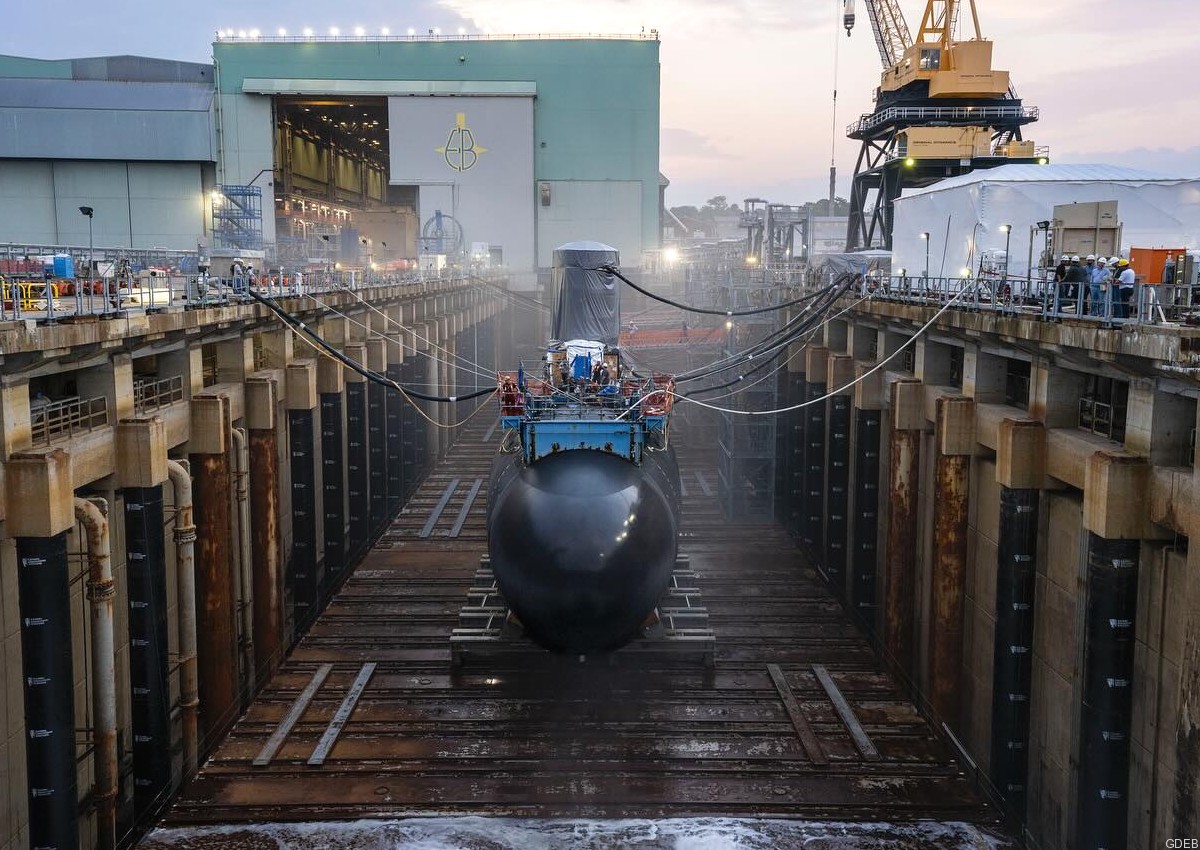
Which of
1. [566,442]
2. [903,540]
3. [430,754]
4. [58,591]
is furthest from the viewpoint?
[903,540]

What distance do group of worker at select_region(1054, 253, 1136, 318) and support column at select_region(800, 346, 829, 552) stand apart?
52.2 feet

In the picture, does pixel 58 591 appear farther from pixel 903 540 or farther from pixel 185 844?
pixel 903 540

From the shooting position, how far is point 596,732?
70.7 feet

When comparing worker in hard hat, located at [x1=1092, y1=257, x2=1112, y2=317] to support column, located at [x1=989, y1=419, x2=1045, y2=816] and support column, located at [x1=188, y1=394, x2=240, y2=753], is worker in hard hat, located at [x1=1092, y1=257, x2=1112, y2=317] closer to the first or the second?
support column, located at [x1=989, y1=419, x2=1045, y2=816]

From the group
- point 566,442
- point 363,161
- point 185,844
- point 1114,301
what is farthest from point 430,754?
point 363,161

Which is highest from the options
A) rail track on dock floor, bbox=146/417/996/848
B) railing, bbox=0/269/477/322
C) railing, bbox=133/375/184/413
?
railing, bbox=0/269/477/322

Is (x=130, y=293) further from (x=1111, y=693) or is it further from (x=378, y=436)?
(x=378, y=436)

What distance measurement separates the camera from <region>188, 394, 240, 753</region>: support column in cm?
2228

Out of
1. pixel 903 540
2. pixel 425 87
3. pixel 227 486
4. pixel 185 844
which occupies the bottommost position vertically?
pixel 185 844

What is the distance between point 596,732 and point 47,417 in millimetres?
11707

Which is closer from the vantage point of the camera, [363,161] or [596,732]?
[596,732]

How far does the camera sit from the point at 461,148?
240ft

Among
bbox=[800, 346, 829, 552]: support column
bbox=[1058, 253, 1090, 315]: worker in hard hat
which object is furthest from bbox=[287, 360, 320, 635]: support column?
bbox=[1058, 253, 1090, 315]: worker in hard hat

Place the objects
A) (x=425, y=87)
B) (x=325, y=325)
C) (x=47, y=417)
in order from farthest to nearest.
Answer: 1. (x=425, y=87)
2. (x=325, y=325)
3. (x=47, y=417)
